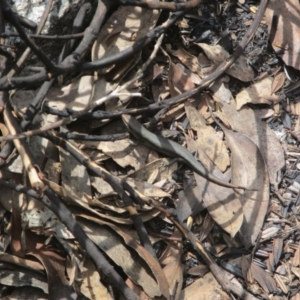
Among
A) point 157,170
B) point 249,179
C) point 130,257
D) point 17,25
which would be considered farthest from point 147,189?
point 17,25

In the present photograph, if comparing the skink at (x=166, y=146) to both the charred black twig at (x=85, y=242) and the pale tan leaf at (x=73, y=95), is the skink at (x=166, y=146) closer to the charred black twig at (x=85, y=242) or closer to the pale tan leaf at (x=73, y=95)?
the pale tan leaf at (x=73, y=95)

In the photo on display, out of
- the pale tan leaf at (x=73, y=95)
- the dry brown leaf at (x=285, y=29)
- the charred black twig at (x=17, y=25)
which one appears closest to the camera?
the charred black twig at (x=17, y=25)

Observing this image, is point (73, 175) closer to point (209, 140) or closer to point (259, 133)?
point (209, 140)

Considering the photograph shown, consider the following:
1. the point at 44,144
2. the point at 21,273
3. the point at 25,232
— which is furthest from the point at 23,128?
the point at 21,273

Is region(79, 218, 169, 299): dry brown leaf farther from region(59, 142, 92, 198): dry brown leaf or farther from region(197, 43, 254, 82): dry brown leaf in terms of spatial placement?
region(197, 43, 254, 82): dry brown leaf

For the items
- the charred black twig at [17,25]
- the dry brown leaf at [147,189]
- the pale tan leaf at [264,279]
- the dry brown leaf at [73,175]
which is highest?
the charred black twig at [17,25]

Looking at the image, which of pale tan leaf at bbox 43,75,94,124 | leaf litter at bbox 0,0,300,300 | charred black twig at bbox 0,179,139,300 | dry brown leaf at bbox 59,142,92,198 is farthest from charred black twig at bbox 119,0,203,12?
charred black twig at bbox 0,179,139,300

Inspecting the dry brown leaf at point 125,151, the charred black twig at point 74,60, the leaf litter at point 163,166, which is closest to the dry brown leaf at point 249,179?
the leaf litter at point 163,166
